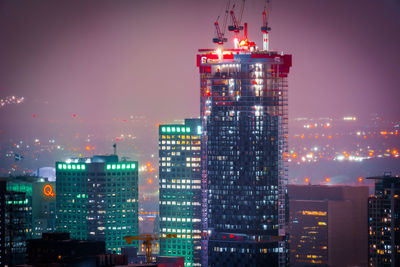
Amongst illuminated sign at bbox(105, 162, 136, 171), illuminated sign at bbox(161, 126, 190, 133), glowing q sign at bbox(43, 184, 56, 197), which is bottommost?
glowing q sign at bbox(43, 184, 56, 197)

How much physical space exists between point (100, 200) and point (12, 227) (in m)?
23.8

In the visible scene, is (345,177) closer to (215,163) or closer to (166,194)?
(166,194)


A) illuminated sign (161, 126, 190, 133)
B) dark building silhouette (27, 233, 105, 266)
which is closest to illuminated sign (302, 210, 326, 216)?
illuminated sign (161, 126, 190, 133)

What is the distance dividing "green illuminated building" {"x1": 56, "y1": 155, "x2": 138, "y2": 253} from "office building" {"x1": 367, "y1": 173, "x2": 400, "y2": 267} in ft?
101

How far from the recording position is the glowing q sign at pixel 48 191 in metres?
153

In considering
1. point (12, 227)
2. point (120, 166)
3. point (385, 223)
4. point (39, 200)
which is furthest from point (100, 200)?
point (385, 223)

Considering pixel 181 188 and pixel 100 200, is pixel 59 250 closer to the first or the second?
pixel 181 188

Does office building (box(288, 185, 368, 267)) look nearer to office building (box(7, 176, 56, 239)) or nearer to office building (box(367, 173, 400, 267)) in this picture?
office building (box(367, 173, 400, 267))

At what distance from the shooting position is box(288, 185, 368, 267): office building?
15712 centimetres

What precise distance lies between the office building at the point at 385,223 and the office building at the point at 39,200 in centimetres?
3963

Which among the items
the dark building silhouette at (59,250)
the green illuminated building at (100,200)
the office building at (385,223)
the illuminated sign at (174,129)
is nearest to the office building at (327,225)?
the office building at (385,223)

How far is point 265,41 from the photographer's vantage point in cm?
13200

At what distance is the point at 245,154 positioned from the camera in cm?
12506

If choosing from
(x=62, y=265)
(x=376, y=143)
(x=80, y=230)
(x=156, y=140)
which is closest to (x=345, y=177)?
(x=376, y=143)
